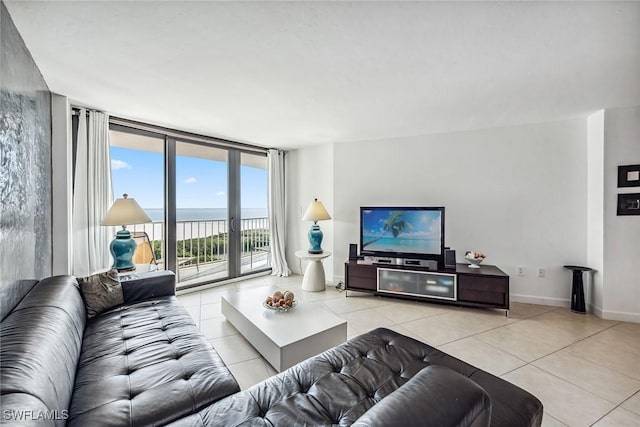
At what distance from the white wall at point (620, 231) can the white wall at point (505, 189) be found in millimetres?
279

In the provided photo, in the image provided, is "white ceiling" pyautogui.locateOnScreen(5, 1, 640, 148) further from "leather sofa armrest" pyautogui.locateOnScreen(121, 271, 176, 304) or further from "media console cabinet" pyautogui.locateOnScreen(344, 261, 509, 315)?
"media console cabinet" pyautogui.locateOnScreen(344, 261, 509, 315)

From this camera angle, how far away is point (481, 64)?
6.30 ft

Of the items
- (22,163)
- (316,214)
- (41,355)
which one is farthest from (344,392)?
(316,214)

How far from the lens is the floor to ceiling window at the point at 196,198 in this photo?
133 inches

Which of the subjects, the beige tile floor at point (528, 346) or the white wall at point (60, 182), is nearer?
the beige tile floor at point (528, 346)

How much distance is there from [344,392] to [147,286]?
194cm

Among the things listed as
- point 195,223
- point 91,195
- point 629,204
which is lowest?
point 195,223

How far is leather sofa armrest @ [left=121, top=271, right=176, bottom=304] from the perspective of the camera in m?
2.20

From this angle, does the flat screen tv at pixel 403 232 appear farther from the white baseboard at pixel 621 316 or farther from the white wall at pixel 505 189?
the white baseboard at pixel 621 316

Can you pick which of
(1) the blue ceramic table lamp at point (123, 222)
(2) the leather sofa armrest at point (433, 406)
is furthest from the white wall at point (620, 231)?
A: (1) the blue ceramic table lamp at point (123, 222)

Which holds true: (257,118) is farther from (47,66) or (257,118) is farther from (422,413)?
(422,413)

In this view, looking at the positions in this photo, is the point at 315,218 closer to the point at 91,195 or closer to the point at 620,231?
the point at 91,195

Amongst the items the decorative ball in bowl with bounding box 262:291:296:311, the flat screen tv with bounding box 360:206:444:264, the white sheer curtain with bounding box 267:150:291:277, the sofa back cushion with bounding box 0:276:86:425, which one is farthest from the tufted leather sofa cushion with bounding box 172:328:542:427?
the white sheer curtain with bounding box 267:150:291:277

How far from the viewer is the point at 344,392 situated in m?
1.17
